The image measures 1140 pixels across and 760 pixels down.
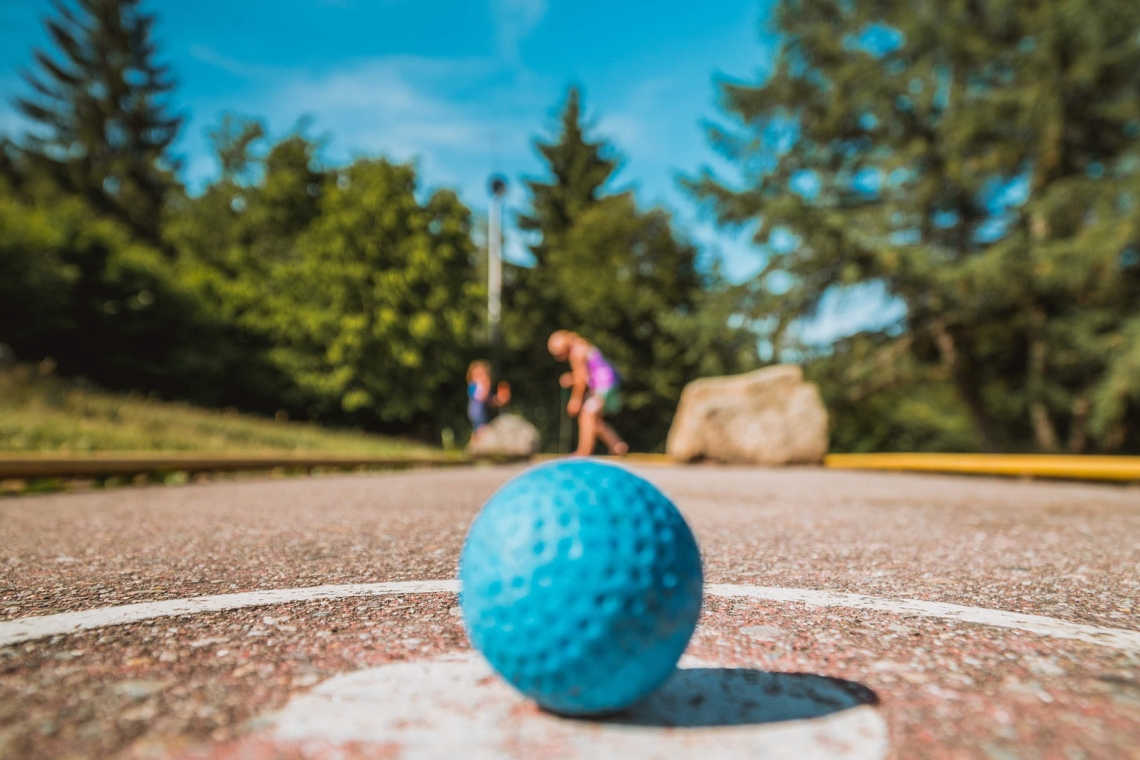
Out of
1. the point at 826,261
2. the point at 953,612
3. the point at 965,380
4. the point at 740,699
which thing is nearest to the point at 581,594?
the point at 740,699

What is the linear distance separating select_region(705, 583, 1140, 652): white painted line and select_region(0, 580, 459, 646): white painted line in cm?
123

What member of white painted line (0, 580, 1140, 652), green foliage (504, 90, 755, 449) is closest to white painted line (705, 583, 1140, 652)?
white painted line (0, 580, 1140, 652)

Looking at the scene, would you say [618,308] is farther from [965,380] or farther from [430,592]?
[430,592]

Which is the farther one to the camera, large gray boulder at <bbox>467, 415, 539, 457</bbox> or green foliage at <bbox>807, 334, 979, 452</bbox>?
green foliage at <bbox>807, 334, 979, 452</bbox>

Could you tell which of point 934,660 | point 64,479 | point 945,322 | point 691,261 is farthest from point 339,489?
point 691,261

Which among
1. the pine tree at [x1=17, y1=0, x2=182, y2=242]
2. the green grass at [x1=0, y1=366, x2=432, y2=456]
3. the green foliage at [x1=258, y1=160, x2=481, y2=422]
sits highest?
the pine tree at [x1=17, y1=0, x2=182, y2=242]

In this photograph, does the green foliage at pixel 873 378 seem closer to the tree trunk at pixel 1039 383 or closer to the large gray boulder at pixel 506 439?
the tree trunk at pixel 1039 383

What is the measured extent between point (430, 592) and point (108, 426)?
30.0ft

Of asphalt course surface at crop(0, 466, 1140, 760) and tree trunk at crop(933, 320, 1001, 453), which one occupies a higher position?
tree trunk at crop(933, 320, 1001, 453)

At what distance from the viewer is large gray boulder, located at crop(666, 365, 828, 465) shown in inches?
568

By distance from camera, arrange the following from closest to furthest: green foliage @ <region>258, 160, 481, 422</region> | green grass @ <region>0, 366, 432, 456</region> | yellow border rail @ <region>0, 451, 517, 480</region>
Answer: yellow border rail @ <region>0, 451, 517, 480</region> → green grass @ <region>0, 366, 432, 456</region> → green foliage @ <region>258, 160, 481, 422</region>

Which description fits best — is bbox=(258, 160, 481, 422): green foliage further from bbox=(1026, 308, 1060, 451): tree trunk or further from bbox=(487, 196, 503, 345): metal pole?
bbox=(1026, 308, 1060, 451): tree trunk

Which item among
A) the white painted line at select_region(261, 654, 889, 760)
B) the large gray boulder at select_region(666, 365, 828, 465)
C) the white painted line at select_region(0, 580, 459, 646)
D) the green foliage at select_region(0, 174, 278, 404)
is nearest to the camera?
the white painted line at select_region(261, 654, 889, 760)

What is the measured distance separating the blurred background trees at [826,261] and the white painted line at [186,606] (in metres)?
14.1
